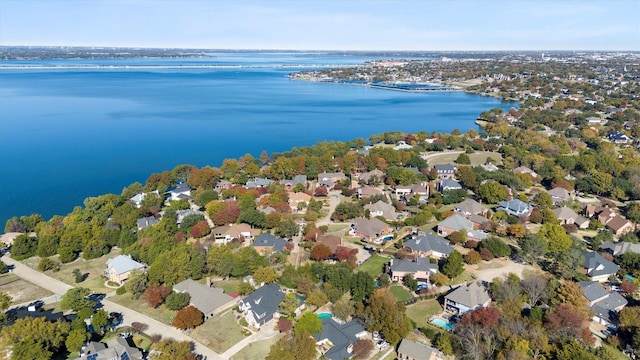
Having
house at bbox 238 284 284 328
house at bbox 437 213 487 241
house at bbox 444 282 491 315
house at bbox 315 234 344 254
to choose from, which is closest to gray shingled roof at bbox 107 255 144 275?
house at bbox 238 284 284 328

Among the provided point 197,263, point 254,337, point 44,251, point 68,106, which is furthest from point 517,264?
point 68,106

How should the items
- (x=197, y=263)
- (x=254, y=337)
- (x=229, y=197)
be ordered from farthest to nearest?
(x=229, y=197), (x=197, y=263), (x=254, y=337)

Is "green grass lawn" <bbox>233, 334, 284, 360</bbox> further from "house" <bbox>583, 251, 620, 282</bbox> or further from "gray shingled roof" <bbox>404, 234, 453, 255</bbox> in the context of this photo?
"house" <bbox>583, 251, 620, 282</bbox>

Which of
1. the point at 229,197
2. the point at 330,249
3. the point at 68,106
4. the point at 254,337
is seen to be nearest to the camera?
the point at 254,337

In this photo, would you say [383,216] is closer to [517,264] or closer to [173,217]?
[517,264]

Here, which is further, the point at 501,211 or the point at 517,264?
the point at 501,211

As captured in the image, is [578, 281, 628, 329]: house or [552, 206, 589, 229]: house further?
[552, 206, 589, 229]: house

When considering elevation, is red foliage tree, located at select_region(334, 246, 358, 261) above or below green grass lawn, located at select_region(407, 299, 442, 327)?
above

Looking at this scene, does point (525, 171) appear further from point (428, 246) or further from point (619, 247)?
point (428, 246)
